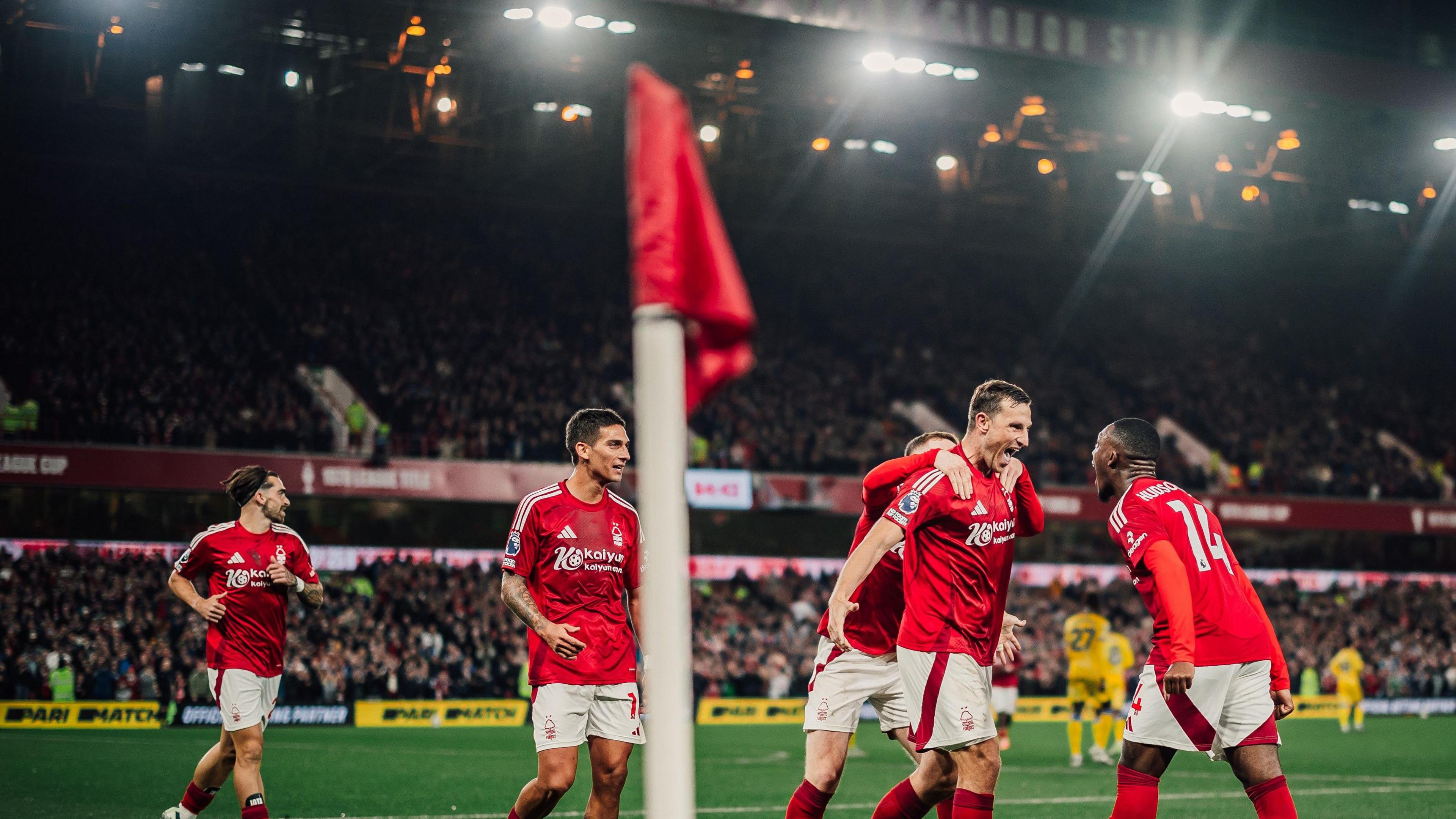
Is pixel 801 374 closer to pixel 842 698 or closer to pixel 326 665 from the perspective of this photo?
pixel 326 665

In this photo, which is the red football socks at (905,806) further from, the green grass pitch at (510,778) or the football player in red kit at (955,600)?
the green grass pitch at (510,778)

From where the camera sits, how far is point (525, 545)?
745 centimetres

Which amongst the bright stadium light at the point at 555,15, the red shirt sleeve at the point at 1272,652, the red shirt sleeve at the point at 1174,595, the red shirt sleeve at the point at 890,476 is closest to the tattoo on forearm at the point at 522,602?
the red shirt sleeve at the point at 890,476

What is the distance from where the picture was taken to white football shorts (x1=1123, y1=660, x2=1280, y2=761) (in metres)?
6.79

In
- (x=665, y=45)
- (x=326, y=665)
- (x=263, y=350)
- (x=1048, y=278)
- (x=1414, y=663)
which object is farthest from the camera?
(x=1048, y=278)

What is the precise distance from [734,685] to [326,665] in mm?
8252

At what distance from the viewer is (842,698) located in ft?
24.6

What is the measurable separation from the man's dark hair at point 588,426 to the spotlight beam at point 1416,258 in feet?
105

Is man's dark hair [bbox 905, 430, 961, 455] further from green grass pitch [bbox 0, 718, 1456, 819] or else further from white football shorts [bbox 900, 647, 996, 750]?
green grass pitch [bbox 0, 718, 1456, 819]

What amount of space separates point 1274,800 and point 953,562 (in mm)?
1911

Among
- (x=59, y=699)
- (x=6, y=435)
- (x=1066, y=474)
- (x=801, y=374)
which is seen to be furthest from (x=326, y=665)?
(x=1066, y=474)

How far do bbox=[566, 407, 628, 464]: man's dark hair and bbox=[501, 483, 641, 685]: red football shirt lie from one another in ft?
0.97

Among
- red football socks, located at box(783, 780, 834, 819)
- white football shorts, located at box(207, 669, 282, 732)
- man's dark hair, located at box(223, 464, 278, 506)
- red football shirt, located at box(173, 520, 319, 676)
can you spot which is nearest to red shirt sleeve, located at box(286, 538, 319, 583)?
red football shirt, located at box(173, 520, 319, 676)

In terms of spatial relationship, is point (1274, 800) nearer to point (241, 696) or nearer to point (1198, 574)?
point (1198, 574)
